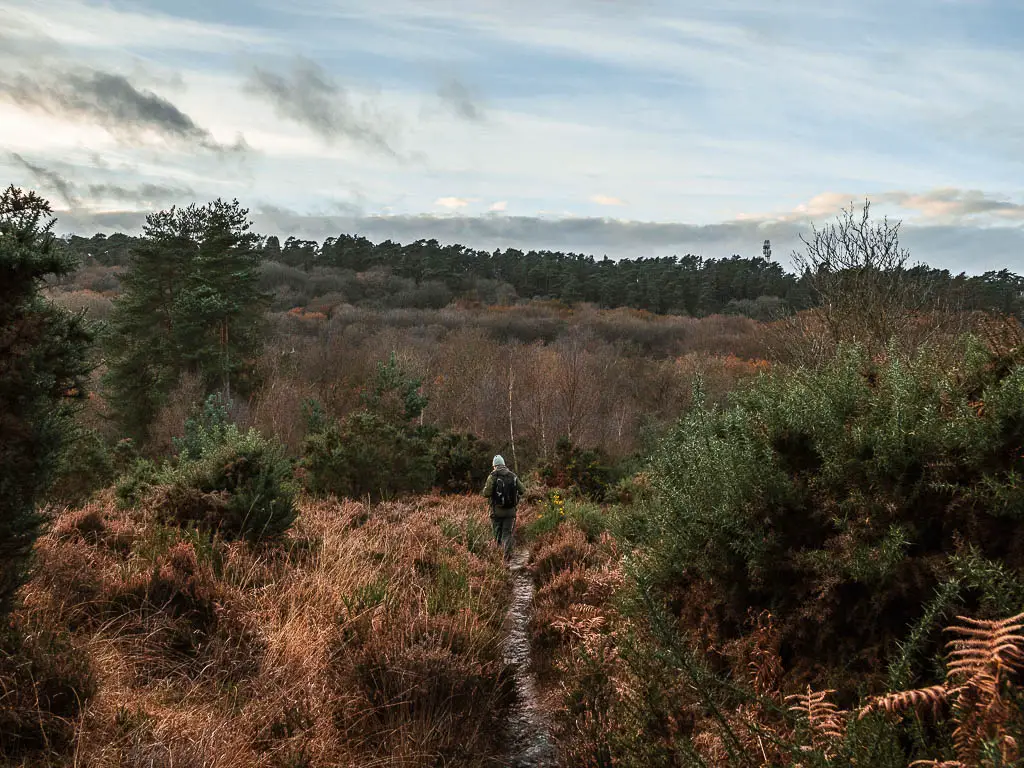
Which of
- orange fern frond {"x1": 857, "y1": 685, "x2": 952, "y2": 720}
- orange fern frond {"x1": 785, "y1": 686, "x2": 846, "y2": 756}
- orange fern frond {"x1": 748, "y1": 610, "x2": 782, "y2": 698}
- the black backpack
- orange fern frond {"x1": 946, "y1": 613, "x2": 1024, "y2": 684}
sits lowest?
the black backpack

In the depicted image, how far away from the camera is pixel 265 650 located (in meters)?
5.04

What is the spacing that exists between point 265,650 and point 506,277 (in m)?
78.2

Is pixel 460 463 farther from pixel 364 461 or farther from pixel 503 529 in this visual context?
pixel 503 529

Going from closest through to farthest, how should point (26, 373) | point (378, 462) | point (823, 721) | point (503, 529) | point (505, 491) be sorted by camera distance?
point (823, 721) → point (26, 373) → point (505, 491) → point (503, 529) → point (378, 462)

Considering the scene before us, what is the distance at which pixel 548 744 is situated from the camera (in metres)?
4.98

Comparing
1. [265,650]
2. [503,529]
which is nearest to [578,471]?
[503,529]

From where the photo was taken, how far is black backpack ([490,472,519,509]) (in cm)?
1066

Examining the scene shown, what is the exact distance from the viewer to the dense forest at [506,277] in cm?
6906

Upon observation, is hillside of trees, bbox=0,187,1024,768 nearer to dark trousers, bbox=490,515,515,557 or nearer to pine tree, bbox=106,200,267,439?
dark trousers, bbox=490,515,515,557

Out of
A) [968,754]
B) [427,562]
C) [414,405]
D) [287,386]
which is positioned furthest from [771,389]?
[287,386]

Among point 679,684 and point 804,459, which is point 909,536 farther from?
point 679,684

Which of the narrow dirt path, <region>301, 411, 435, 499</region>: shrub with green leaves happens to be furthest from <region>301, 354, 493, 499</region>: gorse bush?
the narrow dirt path

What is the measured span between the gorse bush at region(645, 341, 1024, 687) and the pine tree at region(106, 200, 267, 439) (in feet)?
93.7

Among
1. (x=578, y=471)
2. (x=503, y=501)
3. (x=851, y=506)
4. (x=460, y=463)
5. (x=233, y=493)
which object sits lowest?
(x=460, y=463)
